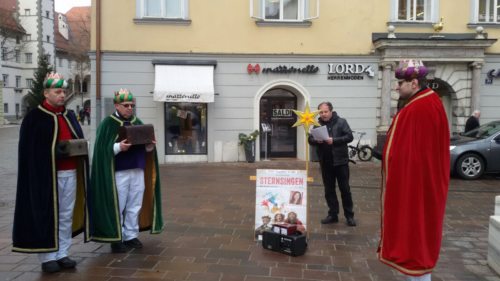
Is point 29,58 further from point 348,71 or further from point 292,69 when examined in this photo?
point 348,71

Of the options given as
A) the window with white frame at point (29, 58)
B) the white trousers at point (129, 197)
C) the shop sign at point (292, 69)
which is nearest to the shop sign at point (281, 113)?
the shop sign at point (292, 69)

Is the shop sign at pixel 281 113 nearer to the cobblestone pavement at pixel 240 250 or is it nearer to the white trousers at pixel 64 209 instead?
the cobblestone pavement at pixel 240 250

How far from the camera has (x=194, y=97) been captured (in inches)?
600

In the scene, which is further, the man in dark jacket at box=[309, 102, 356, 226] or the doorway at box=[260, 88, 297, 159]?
the doorway at box=[260, 88, 297, 159]

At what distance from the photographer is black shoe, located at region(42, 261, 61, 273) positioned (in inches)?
202

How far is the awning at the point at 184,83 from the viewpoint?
600 inches

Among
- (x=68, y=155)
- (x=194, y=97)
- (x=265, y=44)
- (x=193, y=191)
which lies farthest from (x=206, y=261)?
(x=265, y=44)

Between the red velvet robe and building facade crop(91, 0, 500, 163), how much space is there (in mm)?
11792

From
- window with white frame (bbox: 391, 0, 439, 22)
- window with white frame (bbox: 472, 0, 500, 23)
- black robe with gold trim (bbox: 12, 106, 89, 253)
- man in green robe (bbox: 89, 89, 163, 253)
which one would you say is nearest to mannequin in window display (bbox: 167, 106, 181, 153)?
window with white frame (bbox: 391, 0, 439, 22)

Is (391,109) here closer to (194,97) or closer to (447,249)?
(194,97)

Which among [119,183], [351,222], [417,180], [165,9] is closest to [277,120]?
[165,9]

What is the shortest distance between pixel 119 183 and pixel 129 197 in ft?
0.77

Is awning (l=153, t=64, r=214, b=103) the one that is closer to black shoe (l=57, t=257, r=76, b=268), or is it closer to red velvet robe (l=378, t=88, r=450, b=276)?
black shoe (l=57, t=257, r=76, b=268)

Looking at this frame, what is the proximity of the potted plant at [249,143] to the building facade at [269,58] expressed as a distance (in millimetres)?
265
